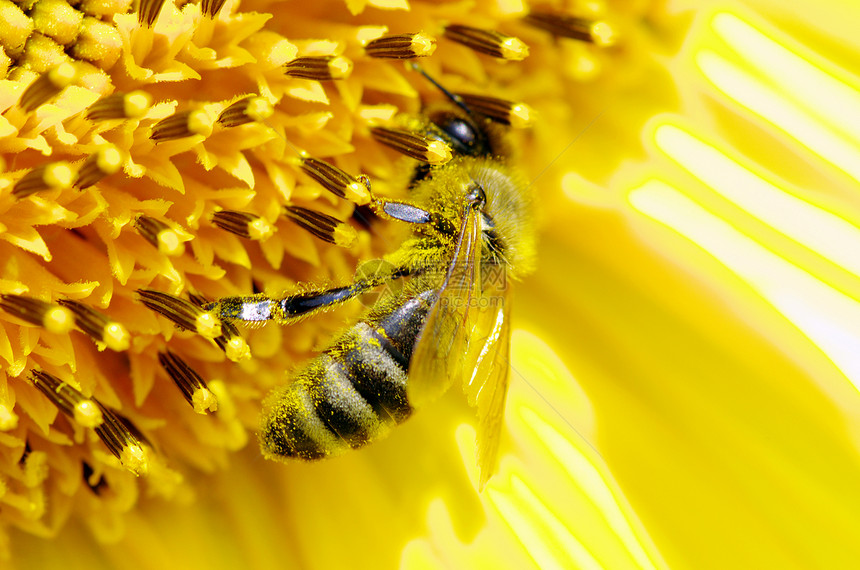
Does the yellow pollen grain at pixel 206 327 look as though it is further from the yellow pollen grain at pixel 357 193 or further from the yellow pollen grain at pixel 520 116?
the yellow pollen grain at pixel 520 116

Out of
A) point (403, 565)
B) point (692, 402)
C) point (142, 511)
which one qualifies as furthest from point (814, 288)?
point (142, 511)

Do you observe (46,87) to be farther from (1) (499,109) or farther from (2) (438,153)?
(1) (499,109)

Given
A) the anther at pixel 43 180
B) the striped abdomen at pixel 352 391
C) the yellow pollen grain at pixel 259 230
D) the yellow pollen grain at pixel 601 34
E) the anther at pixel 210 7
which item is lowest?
the striped abdomen at pixel 352 391

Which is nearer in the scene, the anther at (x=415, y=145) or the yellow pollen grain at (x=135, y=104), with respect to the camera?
the yellow pollen grain at (x=135, y=104)

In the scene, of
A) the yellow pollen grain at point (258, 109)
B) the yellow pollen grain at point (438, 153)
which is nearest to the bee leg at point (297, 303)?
the yellow pollen grain at point (438, 153)

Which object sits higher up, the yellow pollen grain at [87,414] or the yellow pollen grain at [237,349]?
the yellow pollen grain at [87,414]

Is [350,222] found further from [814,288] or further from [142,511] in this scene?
[814,288]
